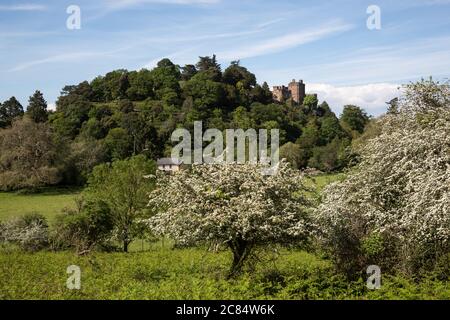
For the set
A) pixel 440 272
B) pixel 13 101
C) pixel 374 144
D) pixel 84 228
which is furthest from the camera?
pixel 13 101

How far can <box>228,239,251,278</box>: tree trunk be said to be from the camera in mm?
18953

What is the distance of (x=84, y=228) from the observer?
118ft

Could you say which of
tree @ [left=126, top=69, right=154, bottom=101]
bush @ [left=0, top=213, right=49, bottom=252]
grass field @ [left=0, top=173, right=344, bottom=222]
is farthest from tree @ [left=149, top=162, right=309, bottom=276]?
tree @ [left=126, top=69, right=154, bottom=101]

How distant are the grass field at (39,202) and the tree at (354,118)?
76.4 meters

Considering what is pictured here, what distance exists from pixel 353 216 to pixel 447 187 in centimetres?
407

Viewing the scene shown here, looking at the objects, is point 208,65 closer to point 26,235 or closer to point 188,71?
point 188,71

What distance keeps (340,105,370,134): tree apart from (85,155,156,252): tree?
306 feet

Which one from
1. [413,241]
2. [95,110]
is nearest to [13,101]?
[95,110]

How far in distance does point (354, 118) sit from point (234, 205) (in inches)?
4551

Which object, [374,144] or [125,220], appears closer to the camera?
[374,144]

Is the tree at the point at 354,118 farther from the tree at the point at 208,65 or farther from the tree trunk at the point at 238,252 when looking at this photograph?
the tree trunk at the point at 238,252

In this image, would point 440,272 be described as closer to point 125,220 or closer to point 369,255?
point 369,255

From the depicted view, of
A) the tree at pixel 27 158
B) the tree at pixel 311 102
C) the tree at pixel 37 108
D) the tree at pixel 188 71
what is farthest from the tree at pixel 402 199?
the tree at pixel 311 102

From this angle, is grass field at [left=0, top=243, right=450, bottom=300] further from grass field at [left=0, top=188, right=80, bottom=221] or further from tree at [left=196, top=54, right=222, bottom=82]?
tree at [left=196, top=54, right=222, bottom=82]
